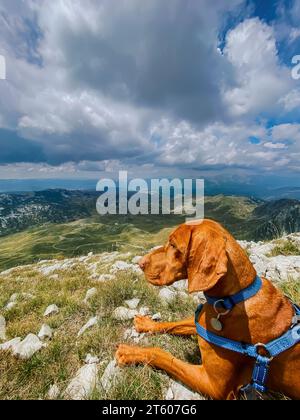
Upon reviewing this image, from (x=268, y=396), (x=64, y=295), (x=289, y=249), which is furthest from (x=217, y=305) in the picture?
(x=289, y=249)

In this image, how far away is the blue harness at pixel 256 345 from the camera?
2.81 metres

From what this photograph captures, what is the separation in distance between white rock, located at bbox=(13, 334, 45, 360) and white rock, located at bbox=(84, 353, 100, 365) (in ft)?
2.89

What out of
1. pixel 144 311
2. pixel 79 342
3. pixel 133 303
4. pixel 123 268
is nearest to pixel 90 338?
pixel 79 342

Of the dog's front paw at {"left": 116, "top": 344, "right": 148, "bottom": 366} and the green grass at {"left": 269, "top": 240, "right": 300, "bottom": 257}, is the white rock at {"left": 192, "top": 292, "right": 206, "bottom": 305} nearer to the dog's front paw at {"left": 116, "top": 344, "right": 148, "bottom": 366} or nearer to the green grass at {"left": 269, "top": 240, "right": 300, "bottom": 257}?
the dog's front paw at {"left": 116, "top": 344, "right": 148, "bottom": 366}

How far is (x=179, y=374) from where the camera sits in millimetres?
3262

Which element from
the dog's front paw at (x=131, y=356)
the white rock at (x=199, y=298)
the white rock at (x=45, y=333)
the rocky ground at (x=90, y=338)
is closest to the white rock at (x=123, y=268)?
the rocky ground at (x=90, y=338)

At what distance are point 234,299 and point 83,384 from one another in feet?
7.42

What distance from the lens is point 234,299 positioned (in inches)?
115

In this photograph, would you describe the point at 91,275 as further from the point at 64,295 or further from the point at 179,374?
the point at 179,374

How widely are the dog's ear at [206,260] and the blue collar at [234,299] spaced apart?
368mm

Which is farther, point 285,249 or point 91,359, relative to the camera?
point 285,249

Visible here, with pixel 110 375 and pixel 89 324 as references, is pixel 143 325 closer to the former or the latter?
pixel 89 324

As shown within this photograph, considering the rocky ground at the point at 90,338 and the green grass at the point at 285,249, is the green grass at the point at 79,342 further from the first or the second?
the green grass at the point at 285,249
